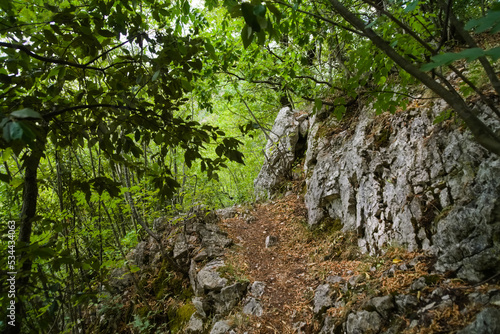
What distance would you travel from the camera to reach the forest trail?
418 cm

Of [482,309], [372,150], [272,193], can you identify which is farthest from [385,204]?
[272,193]

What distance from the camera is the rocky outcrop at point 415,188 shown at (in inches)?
115

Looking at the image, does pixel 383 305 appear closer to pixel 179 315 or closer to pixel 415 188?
pixel 415 188

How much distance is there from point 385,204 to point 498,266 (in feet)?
6.03

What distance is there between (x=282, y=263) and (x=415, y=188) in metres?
2.94

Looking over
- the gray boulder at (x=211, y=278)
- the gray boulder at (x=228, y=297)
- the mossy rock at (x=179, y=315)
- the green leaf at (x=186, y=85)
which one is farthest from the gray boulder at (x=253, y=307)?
the green leaf at (x=186, y=85)

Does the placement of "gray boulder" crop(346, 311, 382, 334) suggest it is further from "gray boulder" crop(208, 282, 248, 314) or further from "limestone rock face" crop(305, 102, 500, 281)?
"gray boulder" crop(208, 282, 248, 314)

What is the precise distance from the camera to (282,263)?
557cm

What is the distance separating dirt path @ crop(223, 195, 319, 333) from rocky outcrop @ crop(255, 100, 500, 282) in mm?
817

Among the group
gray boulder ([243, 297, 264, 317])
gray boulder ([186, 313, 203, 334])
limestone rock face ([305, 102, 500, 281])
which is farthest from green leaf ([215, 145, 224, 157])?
gray boulder ([186, 313, 203, 334])

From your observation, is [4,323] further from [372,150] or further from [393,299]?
[372,150]

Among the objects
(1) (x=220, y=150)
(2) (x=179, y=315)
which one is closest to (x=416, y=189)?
(1) (x=220, y=150)

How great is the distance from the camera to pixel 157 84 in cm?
196

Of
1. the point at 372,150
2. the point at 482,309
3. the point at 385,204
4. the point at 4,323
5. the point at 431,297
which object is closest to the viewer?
the point at 4,323
